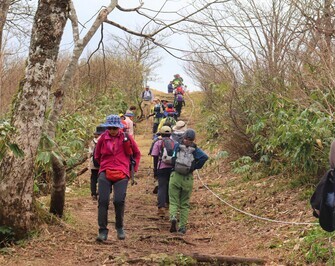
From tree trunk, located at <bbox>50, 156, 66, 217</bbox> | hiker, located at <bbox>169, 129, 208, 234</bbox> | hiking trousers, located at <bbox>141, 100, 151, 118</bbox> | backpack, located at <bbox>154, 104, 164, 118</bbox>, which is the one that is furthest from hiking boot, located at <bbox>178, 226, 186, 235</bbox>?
hiking trousers, located at <bbox>141, 100, 151, 118</bbox>

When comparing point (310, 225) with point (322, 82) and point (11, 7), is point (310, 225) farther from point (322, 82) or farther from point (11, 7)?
point (11, 7)

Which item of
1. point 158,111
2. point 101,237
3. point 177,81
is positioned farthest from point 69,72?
point 177,81

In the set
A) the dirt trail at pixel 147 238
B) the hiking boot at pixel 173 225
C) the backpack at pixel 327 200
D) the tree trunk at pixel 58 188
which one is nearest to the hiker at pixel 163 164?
the dirt trail at pixel 147 238

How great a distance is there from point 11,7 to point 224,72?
5.91 m

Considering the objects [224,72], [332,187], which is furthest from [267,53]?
[332,187]

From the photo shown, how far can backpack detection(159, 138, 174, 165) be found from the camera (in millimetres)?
8492

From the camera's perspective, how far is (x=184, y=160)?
7.66 m

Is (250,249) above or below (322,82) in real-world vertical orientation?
below

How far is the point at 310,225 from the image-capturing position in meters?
6.47

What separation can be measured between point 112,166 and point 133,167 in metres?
0.47

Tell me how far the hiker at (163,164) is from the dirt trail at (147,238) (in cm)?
32

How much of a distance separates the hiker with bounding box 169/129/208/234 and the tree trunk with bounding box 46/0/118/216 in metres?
A: 1.82

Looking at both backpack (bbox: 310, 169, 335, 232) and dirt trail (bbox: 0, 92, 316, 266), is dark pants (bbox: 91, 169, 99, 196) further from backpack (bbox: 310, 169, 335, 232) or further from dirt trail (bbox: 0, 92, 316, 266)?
backpack (bbox: 310, 169, 335, 232)

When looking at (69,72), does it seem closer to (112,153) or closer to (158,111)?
(112,153)
